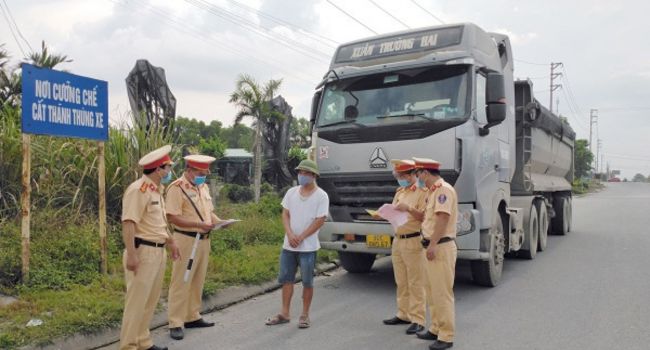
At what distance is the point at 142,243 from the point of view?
161 inches

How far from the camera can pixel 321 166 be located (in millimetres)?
6586

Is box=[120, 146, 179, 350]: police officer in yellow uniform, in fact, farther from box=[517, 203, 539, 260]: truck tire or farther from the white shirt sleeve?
box=[517, 203, 539, 260]: truck tire

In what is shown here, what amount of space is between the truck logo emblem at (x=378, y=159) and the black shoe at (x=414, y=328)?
188cm

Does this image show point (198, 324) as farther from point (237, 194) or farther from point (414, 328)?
point (237, 194)

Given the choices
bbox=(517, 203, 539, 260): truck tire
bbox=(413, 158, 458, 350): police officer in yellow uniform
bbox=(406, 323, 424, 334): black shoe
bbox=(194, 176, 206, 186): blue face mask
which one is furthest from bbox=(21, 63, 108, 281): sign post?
bbox=(517, 203, 539, 260): truck tire

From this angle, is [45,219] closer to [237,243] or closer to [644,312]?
[237,243]

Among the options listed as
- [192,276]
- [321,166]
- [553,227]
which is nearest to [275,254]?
[321,166]

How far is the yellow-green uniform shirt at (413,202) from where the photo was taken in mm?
5156

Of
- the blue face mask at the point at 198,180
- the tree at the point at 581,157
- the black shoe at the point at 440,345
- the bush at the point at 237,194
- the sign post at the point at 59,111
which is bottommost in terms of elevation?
the black shoe at the point at 440,345

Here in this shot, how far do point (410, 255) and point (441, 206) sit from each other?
0.95 m

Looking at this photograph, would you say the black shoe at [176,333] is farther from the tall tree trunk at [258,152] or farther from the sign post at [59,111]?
the tall tree trunk at [258,152]

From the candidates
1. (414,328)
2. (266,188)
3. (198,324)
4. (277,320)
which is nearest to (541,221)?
(414,328)

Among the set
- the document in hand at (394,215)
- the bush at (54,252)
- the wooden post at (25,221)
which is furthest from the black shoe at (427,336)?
the wooden post at (25,221)

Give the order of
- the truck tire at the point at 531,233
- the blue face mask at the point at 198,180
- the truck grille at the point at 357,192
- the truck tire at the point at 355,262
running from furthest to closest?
the truck tire at the point at 531,233, the truck tire at the point at 355,262, the truck grille at the point at 357,192, the blue face mask at the point at 198,180
